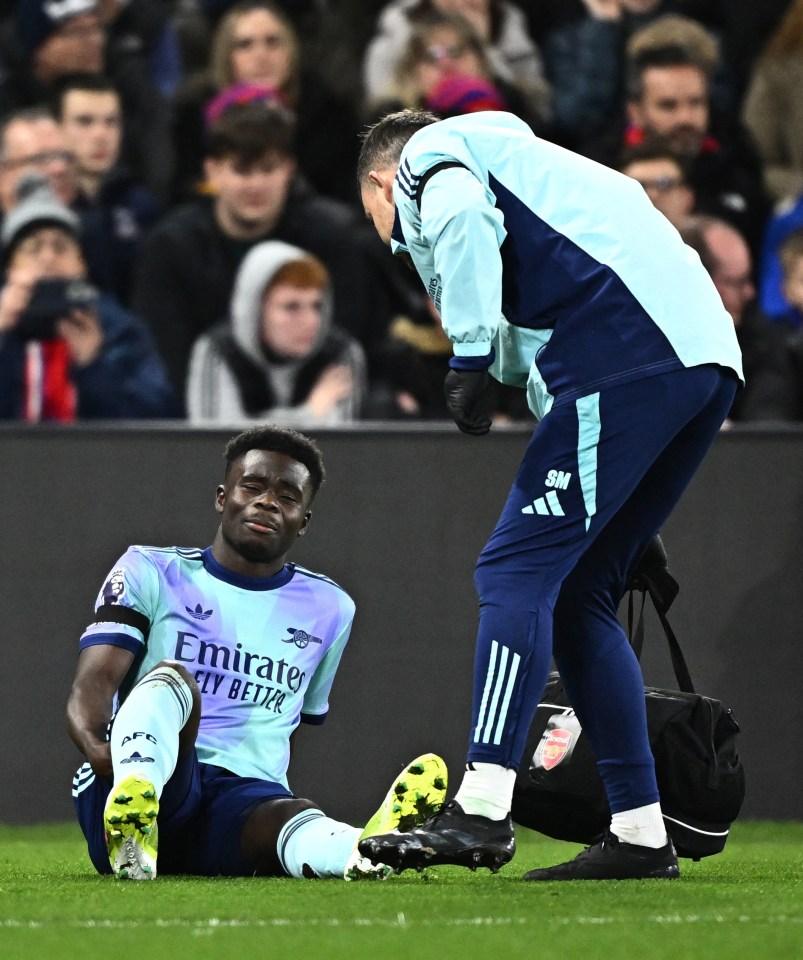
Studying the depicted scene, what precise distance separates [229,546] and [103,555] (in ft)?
5.87

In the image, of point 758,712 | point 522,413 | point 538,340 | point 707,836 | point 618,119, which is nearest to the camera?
point 538,340

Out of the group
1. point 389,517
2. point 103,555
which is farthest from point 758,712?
point 103,555

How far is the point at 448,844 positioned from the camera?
10.00 feet

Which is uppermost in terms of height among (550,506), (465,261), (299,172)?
(299,172)

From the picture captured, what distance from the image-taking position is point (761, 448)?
5781mm

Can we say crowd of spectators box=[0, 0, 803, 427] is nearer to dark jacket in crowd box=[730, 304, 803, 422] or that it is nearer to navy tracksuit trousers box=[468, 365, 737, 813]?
dark jacket in crowd box=[730, 304, 803, 422]

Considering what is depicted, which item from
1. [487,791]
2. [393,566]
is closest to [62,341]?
[393,566]

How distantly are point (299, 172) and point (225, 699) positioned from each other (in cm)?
405

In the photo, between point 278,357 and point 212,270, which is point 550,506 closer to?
point 278,357

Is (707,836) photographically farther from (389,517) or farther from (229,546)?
(389,517)

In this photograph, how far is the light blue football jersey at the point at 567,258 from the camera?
326 cm

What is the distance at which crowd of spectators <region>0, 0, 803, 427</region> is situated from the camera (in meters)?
6.85

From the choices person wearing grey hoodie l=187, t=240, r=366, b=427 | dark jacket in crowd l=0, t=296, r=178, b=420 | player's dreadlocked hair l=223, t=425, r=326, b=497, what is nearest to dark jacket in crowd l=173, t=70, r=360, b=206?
person wearing grey hoodie l=187, t=240, r=366, b=427

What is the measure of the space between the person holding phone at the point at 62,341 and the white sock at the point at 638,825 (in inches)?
148
